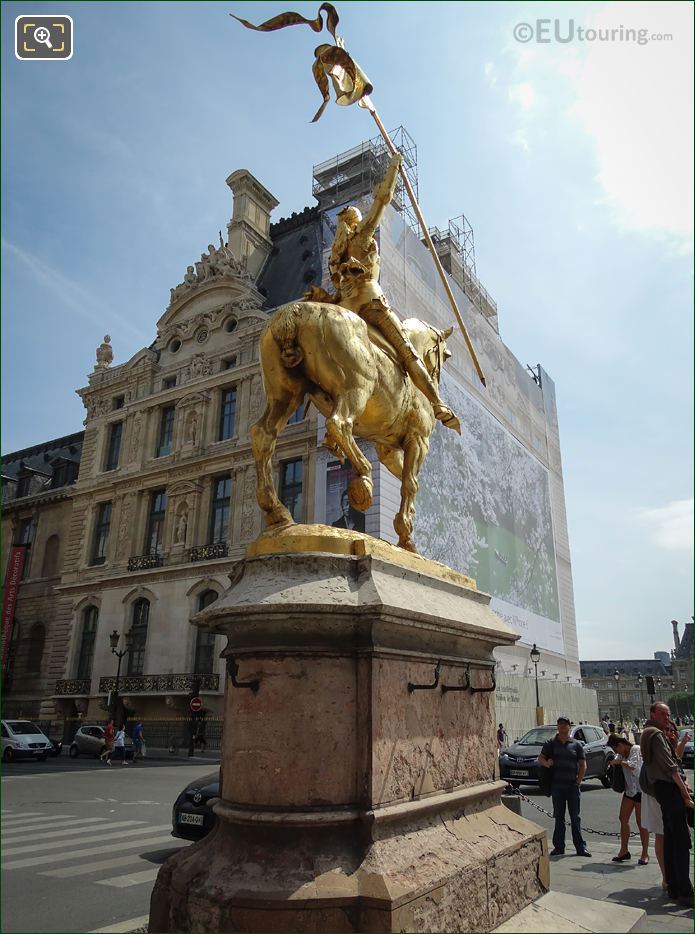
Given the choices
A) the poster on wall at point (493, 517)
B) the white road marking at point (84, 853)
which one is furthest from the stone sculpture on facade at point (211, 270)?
the white road marking at point (84, 853)

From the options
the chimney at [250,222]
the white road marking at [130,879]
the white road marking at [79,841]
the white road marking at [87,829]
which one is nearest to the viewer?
the white road marking at [130,879]

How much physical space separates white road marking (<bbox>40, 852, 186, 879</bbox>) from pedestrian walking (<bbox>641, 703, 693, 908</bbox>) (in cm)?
469

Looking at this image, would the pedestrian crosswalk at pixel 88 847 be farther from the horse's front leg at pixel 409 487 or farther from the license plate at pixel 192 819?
the horse's front leg at pixel 409 487

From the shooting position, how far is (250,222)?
36906 mm

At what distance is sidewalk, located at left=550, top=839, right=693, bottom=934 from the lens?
4.74 meters

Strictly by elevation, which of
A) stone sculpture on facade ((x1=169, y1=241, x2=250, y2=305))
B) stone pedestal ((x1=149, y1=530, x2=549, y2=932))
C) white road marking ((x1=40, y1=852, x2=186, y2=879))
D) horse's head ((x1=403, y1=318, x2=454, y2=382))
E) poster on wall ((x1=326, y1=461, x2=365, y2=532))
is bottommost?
white road marking ((x1=40, y1=852, x2=186, y2=879))

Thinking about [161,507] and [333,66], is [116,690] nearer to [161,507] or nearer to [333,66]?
[161,507]

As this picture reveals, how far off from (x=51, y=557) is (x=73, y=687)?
861 cm

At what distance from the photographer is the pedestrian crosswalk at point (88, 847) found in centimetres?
574

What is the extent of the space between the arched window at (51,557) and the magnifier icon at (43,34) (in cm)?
3535

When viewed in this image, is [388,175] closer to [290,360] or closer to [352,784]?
[290,360]

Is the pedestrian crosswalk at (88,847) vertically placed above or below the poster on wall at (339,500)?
below

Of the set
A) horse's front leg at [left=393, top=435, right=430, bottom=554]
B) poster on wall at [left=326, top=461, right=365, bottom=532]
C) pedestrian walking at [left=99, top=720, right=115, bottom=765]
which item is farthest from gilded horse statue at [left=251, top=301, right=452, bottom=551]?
pedestrian walking at [left=99, top=720, right=115, bottom=765]

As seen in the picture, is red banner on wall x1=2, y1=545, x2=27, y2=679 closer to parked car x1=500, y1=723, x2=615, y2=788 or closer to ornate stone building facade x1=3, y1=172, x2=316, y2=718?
ornate stone building facade x1=3, y1=172, x2=316, y2=718
